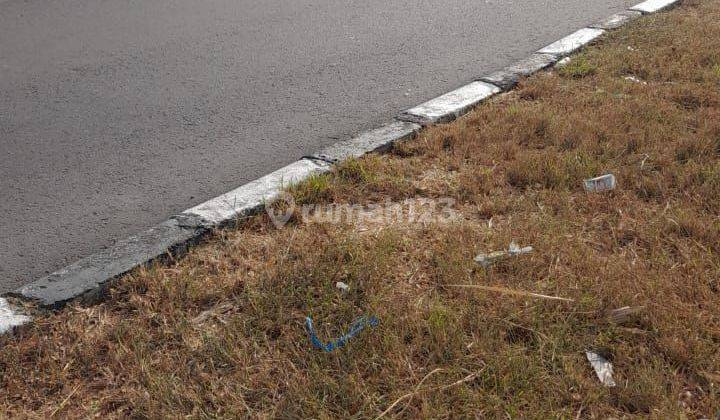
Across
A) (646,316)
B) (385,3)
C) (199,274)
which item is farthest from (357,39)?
(646,316)

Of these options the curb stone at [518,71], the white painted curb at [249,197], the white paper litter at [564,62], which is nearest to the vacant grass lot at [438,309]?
the white painted curb at [249,197]

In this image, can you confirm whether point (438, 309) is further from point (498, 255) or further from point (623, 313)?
point (623, 313)

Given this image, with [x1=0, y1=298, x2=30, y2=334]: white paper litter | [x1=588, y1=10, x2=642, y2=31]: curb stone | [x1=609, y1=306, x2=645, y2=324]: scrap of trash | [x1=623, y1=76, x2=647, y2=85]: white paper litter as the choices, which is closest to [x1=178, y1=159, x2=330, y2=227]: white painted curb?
[x1=0, y1=298, x2=30, y2=334]: white paper litter

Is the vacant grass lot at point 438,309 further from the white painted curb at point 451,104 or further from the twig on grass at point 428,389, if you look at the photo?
the white painted curb at point 451,104

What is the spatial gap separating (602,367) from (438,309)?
1.98 ft

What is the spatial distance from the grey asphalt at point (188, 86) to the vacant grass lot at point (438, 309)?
2.17ft

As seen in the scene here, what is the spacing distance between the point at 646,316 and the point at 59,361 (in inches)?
81.5

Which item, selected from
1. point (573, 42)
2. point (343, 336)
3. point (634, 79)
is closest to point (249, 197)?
point (343, 336)

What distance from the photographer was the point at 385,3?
7.93 metres

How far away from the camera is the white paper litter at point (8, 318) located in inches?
111

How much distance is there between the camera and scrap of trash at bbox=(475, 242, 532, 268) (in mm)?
3148

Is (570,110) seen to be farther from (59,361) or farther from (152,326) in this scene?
(59,361)

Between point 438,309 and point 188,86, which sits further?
point 188,86

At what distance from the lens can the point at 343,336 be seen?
8.93ft
